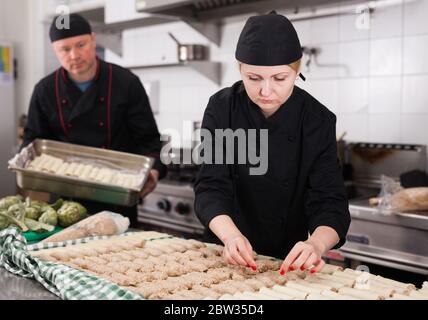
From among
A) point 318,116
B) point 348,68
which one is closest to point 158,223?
point 348,68

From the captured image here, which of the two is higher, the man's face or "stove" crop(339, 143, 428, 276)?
the man's face

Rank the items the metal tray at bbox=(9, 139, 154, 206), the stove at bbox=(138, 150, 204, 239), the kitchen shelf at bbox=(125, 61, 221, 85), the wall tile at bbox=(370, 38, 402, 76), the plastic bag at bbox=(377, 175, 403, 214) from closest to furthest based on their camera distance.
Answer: the metal tray at bbox=(9, 139, 154, 206)
the plastic bag at bbox=(377, 175, 403, 214)
the wall tile at bbox=(370, 38, 402, 76)
the stove at bbox=(138, 150, 204, 239)
the kitchen shelf at bbox=(125, 61, 221, 85)

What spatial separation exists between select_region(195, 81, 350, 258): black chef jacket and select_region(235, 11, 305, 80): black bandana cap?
9.9 inches

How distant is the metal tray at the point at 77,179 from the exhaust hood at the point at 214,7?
109 centimetres

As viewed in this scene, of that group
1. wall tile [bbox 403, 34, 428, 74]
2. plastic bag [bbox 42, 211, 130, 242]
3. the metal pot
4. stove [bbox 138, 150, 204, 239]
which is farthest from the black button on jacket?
wall tile [bbox 403, 34, 428, 74]

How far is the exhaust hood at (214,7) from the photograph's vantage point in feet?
10.4

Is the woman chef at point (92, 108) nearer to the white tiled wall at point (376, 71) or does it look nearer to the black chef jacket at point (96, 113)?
the black chef jacket at point (96, 113)

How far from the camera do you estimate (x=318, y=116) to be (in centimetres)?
178

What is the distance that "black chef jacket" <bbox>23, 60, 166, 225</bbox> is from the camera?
107 inches

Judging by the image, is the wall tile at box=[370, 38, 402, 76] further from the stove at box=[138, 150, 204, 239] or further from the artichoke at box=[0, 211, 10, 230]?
the artichoke at box=[0, 211, 10, 230]

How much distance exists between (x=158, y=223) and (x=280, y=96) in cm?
207
